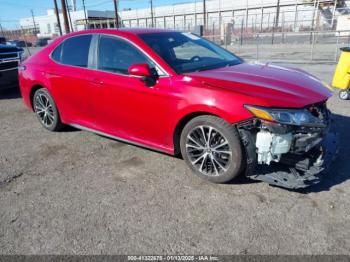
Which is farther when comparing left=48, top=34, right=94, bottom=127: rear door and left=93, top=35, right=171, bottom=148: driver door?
left=48, top=34, right=94, bottom=127: rear door

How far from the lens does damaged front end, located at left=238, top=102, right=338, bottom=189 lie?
3055 mm

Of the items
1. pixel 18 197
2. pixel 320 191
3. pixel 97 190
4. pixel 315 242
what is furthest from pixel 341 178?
pixel 18 197

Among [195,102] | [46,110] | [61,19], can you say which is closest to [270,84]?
[195,102]

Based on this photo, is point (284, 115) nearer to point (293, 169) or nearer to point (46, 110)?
point (293, 169)

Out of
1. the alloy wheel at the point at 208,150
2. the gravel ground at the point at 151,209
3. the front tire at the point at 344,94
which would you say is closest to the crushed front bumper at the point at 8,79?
the gravel ground at the point at 151,209

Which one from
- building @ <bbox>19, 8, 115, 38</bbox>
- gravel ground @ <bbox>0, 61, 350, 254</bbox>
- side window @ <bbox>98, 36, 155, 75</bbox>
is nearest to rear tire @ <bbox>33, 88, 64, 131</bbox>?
gravel ground @ <bbox>0, 61, 350, 254</bbox>

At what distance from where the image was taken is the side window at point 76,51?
450 cm

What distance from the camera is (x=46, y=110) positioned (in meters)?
5.34

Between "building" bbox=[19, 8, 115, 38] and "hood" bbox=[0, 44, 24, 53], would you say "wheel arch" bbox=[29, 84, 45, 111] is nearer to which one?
"hood" bbox=[0, 44, 24, 53]

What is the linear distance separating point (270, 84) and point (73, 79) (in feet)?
8.95

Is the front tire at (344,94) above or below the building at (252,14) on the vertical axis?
below

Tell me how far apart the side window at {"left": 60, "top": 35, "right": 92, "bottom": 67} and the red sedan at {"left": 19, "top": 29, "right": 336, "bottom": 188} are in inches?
0.6

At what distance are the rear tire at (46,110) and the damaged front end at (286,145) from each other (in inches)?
129

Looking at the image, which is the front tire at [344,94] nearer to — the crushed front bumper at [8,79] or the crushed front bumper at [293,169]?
the crushed front bumper at [293,169]
